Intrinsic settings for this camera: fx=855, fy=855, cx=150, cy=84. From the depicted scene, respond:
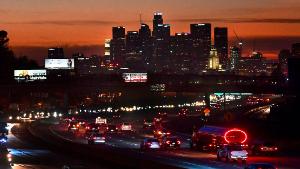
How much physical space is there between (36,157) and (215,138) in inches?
690

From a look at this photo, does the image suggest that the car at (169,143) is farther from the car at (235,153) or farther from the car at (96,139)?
the car at (235,153)

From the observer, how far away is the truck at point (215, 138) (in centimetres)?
7606

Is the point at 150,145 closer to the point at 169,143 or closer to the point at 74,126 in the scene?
the point at 169,143

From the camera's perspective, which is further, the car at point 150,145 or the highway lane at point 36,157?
the car at point 150,145

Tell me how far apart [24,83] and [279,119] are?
167 ft

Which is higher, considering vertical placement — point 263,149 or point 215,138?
point 215,138

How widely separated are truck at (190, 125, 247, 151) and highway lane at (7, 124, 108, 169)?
1415 cm

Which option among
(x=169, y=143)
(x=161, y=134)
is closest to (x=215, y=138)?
(x=169, y=143)

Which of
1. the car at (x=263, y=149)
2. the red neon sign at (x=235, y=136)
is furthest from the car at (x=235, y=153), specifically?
the red neon sign at (x=235, y=136)

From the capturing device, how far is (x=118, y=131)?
116 meters

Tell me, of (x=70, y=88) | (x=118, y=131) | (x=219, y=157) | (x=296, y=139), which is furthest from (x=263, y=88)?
(x=219, y=157)

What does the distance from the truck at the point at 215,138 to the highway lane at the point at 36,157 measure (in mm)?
14148

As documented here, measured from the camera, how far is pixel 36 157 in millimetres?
70062

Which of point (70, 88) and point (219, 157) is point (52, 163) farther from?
point (70, 88)
